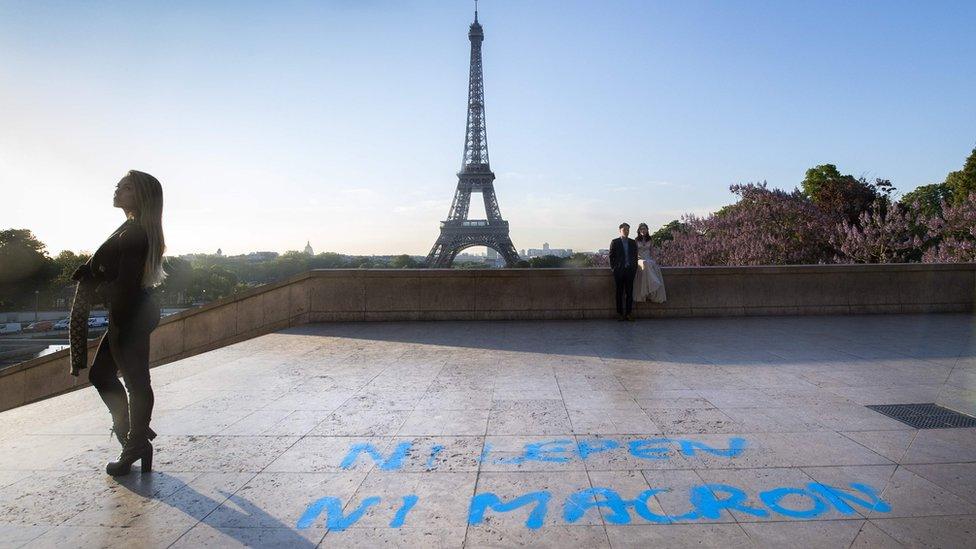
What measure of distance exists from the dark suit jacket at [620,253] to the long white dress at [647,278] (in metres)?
0.20

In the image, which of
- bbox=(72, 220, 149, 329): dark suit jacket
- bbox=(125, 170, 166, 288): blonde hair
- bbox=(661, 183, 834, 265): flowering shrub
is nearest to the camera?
bbox=(72, 220, 149, 329): dark suit jacket

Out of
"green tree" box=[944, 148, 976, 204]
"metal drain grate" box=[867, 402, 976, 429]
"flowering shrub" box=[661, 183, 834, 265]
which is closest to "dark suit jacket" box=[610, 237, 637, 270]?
"metal drain grate" box=[867, 402, 976, 429]

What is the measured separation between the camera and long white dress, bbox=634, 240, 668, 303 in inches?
409

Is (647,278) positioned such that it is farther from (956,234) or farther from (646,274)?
(956,234)

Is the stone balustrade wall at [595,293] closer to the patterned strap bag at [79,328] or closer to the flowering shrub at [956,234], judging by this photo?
the patterned strap bag at [79,328]

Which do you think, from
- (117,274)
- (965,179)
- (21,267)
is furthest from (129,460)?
(21,267)

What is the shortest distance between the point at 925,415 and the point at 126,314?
6.17 m

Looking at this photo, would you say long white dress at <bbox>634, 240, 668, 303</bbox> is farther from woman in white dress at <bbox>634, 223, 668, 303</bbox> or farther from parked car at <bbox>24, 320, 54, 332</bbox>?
parked car at <bbox>24, 320, 54, 332</bbox>

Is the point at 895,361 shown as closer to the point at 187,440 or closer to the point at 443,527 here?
the point at 443,527

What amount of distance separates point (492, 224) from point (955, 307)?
48301 mm

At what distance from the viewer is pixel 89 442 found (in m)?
4.17

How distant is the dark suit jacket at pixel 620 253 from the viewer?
10.2 m

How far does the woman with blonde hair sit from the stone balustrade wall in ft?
23.8

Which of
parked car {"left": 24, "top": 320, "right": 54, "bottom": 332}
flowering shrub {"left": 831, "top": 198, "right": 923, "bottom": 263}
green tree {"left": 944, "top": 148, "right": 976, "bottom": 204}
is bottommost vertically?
parked car {"left": 24, "top": 320, "right": 54, "bottom": 332}
